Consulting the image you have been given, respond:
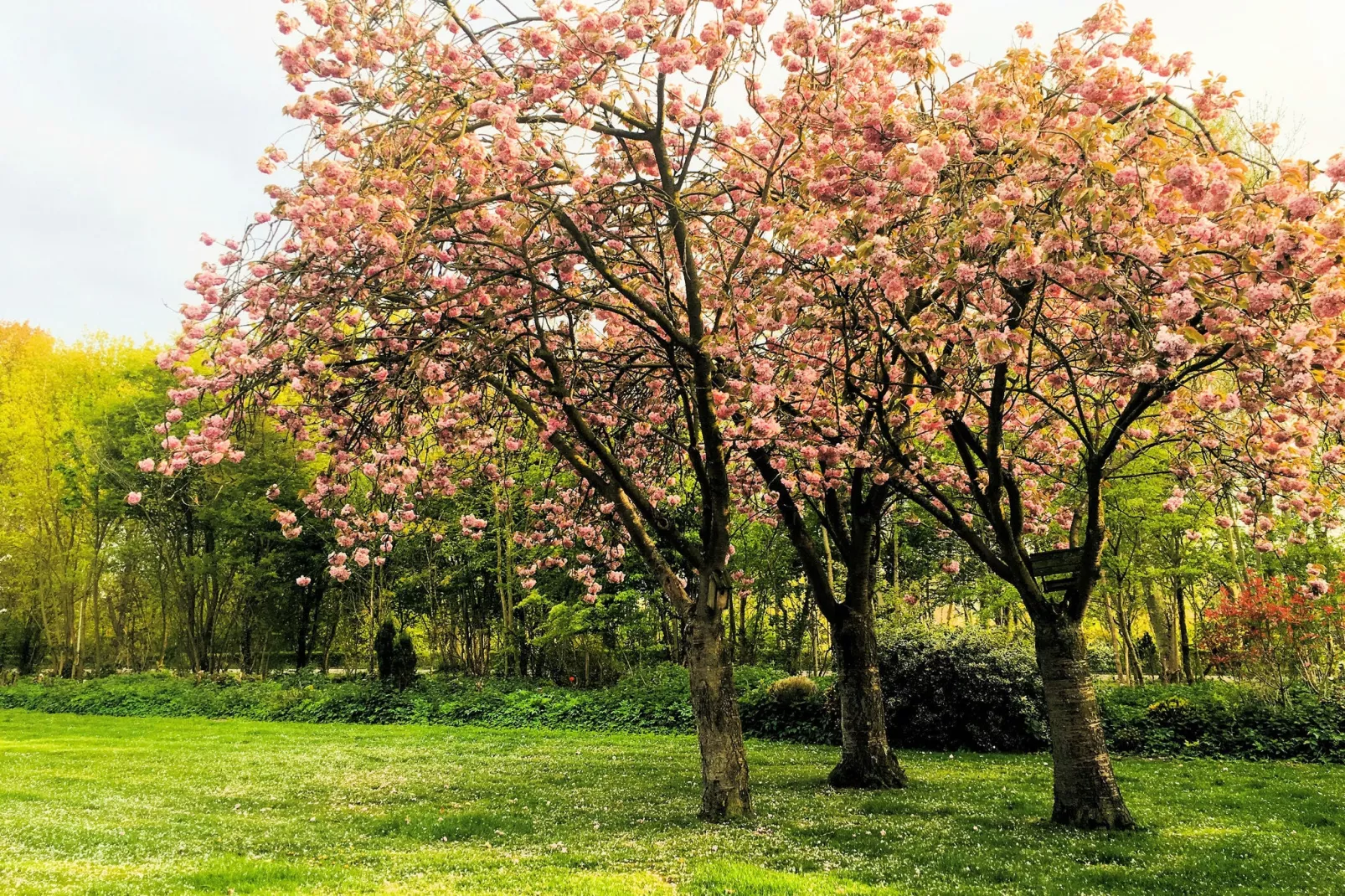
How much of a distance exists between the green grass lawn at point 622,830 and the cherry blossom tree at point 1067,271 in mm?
1477

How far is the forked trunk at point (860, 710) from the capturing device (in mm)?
9898

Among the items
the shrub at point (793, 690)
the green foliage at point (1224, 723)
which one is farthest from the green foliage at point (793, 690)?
the green foliage at point (1224, 723)

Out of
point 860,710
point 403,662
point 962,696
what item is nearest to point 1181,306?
point 860,710

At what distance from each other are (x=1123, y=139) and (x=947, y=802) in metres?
6.97

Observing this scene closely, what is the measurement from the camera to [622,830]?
7.62m

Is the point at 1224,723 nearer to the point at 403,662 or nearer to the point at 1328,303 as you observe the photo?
the point at 1328,303

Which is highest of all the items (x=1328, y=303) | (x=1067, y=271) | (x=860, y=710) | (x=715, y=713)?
(x=1067, y=271)

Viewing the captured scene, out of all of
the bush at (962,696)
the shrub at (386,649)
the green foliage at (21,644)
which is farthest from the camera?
the green foliage at (21,644)

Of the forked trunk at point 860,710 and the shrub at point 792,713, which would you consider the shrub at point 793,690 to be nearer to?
the shrub at point 792,713

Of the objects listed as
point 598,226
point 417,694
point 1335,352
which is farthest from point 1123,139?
point 417,694

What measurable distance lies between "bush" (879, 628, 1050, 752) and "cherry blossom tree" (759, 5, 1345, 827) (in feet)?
20.2

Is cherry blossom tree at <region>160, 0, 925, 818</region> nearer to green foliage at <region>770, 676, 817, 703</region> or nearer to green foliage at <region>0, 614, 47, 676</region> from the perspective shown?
green foliage at <region>770, 676, 817, 703</region>

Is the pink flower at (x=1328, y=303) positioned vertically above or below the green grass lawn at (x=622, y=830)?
above

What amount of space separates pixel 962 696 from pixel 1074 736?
6.71 m
